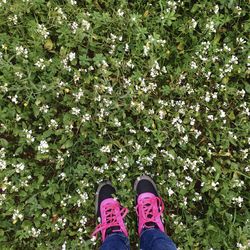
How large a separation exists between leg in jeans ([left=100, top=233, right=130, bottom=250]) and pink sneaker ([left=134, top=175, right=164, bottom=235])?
267mm

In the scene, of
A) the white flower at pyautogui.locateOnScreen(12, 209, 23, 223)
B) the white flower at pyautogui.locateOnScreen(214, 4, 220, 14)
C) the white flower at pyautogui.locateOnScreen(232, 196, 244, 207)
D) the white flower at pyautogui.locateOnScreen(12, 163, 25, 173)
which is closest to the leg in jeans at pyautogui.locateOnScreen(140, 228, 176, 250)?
the white flower at pyautogui.locateOnScreen(232, 196, 244, 207)

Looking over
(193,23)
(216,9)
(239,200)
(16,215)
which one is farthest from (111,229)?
(216,9)

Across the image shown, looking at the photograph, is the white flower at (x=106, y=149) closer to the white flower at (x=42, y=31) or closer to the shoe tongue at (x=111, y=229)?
the shoe tongue at (x=111, y=229)

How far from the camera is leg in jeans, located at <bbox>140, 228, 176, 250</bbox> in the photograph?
4074 millimetres

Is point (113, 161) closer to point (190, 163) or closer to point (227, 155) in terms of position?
point (190, 163)

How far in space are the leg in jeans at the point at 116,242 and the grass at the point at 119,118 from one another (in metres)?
0.28

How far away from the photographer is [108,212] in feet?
15.0

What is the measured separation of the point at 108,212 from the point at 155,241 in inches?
27.4

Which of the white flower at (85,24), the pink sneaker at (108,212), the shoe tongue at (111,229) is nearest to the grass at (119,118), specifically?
the white flower at (85,24)

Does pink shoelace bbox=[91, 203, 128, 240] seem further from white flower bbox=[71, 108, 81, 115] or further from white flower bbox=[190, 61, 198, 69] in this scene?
white flower bbox=[190, 61, 198, 69]

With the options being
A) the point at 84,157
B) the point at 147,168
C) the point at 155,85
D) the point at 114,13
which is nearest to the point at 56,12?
the point at 114,13

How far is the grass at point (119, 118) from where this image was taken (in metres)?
4.46

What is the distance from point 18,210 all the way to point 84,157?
961 mm

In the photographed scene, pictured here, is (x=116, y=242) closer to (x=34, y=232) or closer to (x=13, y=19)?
(x=34, y=232)
